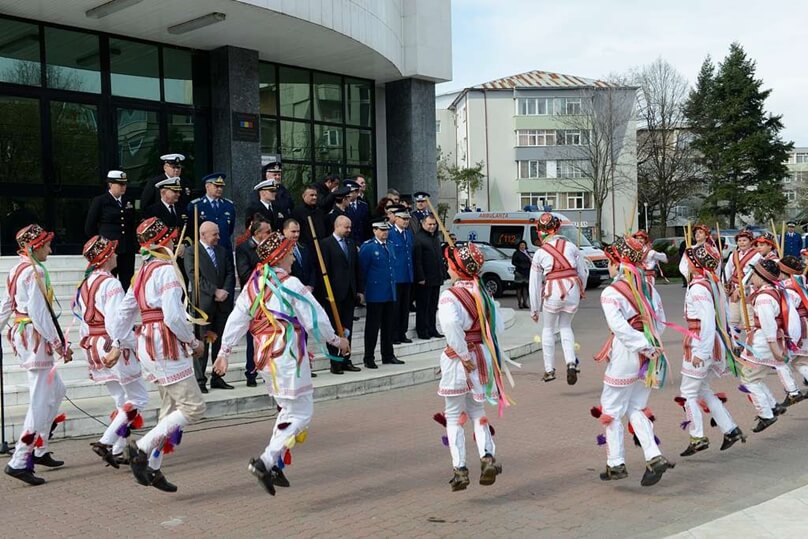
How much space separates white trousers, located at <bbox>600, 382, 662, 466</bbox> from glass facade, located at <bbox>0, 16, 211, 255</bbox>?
38.7 feet

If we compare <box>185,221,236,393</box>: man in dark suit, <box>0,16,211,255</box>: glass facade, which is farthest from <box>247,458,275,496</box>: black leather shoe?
<box>0,16,211,255</box>: glass facade

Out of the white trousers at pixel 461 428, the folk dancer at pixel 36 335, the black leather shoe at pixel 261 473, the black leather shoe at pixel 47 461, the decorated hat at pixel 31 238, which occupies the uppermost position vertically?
the decorated hat at pixel 31 238

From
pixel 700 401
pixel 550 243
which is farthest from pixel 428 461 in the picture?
pixel 550 243

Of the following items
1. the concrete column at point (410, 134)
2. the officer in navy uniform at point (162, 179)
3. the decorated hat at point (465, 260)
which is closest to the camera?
the decorated hat at point (465, 260)

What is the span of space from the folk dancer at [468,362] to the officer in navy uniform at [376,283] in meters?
5.32

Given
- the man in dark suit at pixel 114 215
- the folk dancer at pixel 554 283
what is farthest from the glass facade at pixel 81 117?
the folk dancer at pixel 554 283

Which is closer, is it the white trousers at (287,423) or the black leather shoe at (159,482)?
the white trousers at (287,423)

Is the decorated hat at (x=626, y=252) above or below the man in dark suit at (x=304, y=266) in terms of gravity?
above

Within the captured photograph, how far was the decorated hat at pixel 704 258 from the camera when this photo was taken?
23.0ft

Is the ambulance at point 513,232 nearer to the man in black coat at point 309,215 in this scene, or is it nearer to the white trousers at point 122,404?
the man in black coat at point 309,215

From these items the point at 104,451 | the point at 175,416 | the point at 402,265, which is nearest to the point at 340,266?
the point at 402,265

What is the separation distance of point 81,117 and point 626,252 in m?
12.3

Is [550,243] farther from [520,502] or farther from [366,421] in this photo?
[520,502]

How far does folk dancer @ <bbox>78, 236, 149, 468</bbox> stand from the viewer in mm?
6984
